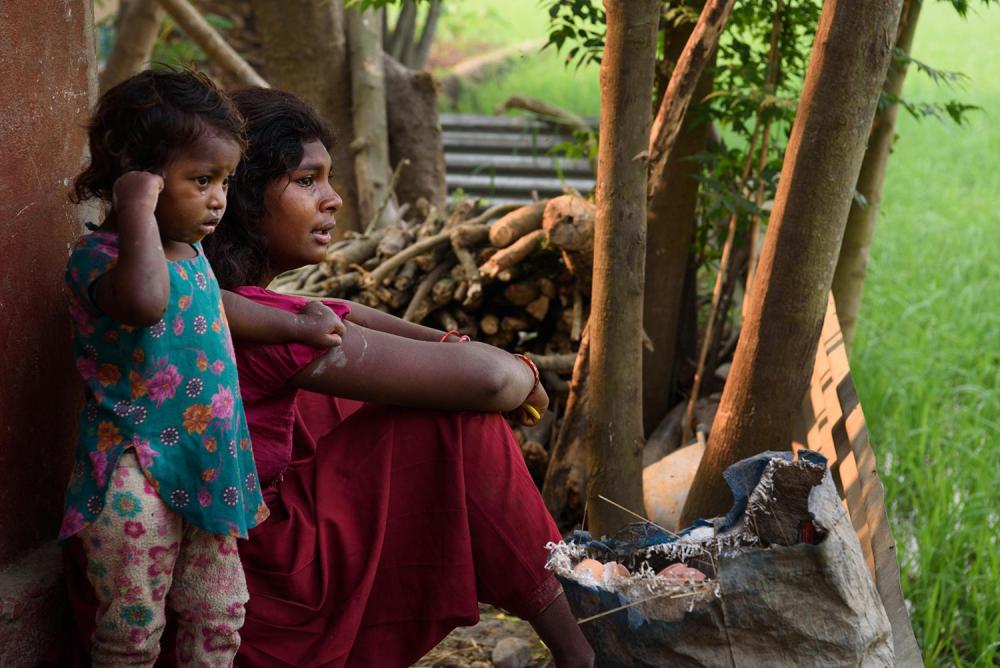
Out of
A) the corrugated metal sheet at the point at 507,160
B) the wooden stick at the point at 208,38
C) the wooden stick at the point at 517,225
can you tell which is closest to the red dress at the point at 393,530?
the wooden stick at the point at 517,225

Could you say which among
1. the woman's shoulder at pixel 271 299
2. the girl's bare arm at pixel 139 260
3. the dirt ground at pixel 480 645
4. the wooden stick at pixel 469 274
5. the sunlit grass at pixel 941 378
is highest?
the girl's bare arm at pixel 139 260

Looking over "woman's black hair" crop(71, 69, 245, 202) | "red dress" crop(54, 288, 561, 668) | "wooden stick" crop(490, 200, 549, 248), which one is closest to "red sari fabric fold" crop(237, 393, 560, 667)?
"red dress" crop(54, 288, 561, 668)

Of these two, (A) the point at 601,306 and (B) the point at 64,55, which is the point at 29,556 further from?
(A) the point at 601,306

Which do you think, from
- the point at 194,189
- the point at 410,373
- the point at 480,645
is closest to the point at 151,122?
the point at 194,189

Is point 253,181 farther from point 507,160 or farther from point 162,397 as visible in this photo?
point 507,160

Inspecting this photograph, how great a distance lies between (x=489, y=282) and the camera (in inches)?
156

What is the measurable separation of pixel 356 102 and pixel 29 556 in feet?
13.4

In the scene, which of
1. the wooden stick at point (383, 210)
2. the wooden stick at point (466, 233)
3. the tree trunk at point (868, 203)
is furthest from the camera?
the wooden stick at point (383, 210)

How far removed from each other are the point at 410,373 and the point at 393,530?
35cm

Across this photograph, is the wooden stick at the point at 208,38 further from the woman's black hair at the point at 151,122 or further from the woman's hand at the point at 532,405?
the woman's black hair at the point at 151,122

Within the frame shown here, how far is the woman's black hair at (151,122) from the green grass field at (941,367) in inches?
96.7

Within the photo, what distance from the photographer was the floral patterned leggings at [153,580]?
184 cm

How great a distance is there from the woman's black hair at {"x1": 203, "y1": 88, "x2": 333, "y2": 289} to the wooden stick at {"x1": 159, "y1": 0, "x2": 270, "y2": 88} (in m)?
3.29

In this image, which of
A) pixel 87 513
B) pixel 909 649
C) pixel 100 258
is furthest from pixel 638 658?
pixel 100 258
